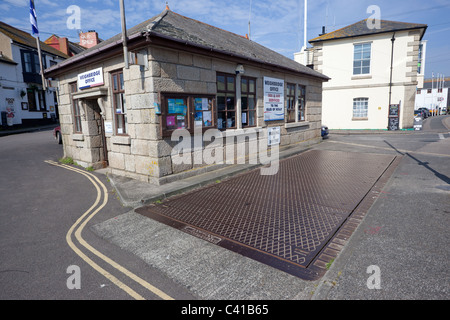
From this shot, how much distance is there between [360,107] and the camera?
76.5 feet

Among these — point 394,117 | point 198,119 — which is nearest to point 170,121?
point 198,119

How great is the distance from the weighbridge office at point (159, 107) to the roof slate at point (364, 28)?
1475 cm

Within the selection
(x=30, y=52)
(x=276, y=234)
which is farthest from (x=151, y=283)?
(x=30, y=52)

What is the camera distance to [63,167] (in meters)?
10.7

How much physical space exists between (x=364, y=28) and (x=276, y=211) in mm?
24377

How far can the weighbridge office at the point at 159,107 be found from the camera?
721cm

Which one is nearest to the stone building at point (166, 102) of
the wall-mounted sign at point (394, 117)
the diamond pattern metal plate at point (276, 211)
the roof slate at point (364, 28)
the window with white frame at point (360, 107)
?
the diamond pattern metal plate at point (276, 211)

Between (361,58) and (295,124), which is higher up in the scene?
(361,58)

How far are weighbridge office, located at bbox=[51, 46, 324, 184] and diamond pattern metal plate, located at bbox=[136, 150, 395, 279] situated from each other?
1.71 metres

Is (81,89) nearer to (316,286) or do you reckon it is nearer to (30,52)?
(316,286)
